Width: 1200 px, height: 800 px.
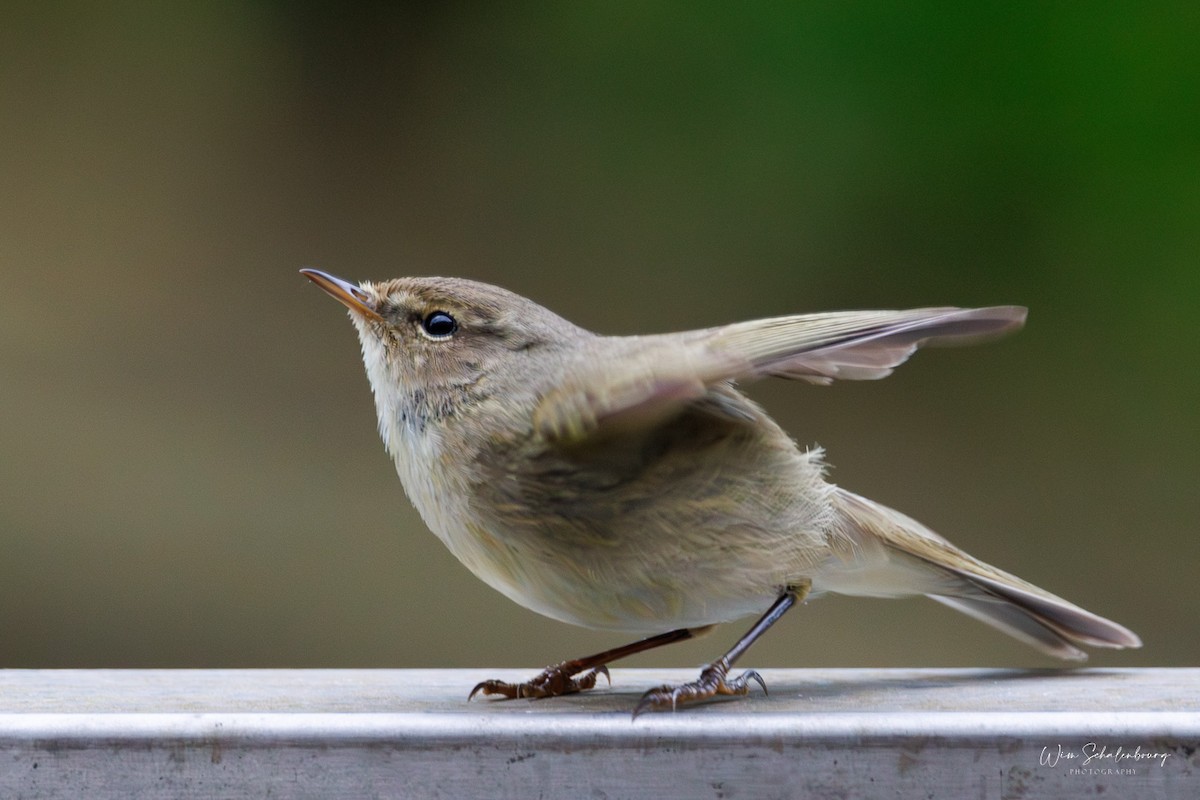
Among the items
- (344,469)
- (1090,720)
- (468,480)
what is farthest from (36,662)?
(1090,720)

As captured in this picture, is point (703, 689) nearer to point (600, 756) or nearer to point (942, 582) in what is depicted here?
point (600, 756)

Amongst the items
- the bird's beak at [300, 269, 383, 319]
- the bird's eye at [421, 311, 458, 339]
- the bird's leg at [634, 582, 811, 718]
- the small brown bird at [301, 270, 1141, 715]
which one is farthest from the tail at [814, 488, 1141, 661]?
the bird's beak at [300, 269, 383, 319]

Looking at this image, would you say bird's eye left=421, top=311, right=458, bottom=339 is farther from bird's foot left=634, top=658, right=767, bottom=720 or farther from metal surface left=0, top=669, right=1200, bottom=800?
metal surface left=0, top=669, right=1200, bottom=800

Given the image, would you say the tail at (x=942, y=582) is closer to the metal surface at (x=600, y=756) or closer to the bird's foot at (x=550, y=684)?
the bird's foot at (x=550, y=684)

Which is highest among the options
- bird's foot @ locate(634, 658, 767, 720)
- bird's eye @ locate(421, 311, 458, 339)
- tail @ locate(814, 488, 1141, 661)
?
bird's eye @ locate(421, 311, 458, 339)

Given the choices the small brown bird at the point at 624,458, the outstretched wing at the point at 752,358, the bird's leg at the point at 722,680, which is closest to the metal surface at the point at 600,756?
the bird's leg at the point at 722,680

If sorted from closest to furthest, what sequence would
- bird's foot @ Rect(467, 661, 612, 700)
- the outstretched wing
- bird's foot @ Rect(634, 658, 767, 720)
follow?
the outstretched wing, bird's foot @ Rect(634, 658, 767, 720), bird's foot @ Rect(467, 661, 612, 700)

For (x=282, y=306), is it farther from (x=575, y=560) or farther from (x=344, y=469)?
(x=575, y=560)
